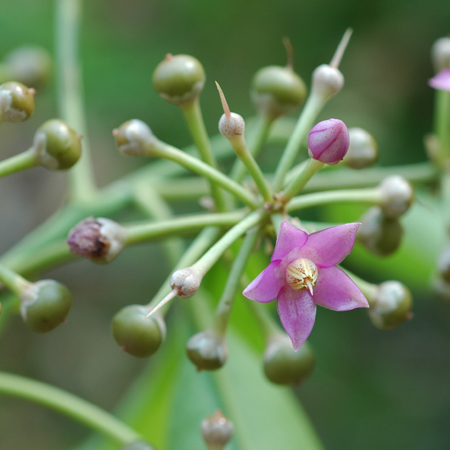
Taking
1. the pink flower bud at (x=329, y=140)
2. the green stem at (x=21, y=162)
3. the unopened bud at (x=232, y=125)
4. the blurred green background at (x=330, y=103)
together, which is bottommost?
the blurred green background at (x=330, y=103)

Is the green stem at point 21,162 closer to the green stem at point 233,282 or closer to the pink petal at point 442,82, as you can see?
the green stem at point 233,282

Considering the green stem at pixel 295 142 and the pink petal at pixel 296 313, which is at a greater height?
the green stem at pixel 295 142

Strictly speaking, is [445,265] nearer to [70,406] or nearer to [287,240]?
[287,240]

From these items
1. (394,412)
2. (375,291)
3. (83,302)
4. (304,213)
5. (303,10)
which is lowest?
(394,412)

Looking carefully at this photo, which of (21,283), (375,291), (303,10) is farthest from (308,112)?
(303,10)

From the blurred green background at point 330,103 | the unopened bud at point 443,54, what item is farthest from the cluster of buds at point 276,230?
the blurred green background at point 330,103

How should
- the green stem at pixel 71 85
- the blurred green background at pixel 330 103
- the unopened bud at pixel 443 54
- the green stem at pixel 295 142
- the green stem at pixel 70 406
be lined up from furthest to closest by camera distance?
1. the blurred green background at pixel 330 103
2. the green stem at pixel 71 85
3. the unopened bud at pixel 443 54
4. the green stem at pixel 70 406
5. the green stem at pixel 295 142

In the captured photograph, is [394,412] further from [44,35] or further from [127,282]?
[44,35]

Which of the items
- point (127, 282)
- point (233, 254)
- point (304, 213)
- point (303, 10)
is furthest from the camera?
point (127, 282)
